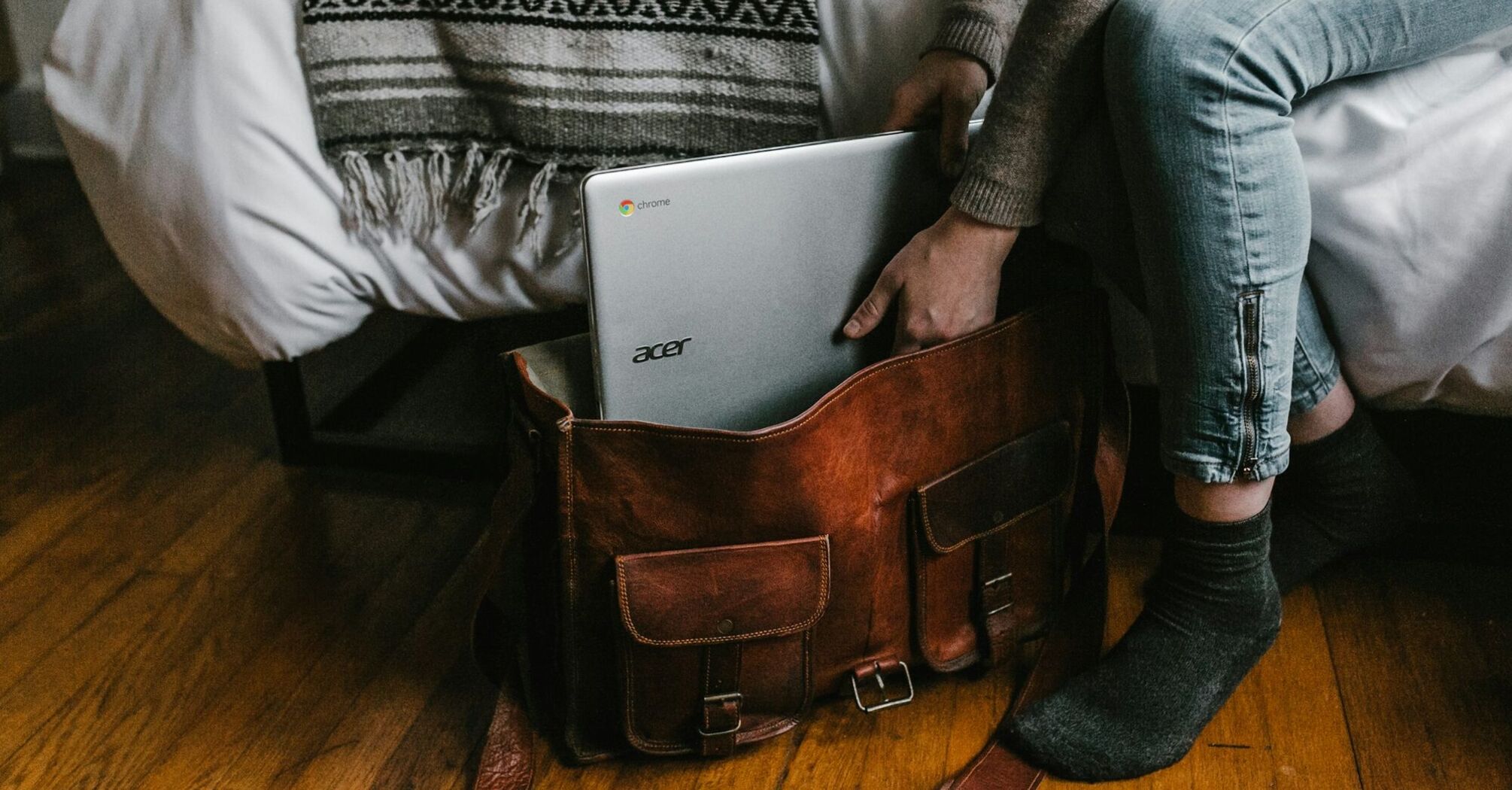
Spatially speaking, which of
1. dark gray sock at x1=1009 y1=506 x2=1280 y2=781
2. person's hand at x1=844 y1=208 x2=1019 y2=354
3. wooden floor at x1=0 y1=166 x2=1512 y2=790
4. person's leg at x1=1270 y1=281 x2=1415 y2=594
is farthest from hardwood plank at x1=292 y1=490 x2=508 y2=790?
person's leg at x1=1270 y1=281 x2=1415 y2=594

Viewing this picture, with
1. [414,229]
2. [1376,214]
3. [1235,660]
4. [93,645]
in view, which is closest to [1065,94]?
[1376,214]

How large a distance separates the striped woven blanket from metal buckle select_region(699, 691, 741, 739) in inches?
17.1

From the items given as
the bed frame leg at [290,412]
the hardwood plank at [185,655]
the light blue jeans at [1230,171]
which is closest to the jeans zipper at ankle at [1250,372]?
the light blue jeans at [1230,171]

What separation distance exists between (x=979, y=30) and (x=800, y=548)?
1.37 ft

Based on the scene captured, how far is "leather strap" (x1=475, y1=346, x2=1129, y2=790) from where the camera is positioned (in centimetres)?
81

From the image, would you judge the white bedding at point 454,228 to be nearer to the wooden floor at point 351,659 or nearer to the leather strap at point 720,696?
the wooden floor at point 351,659

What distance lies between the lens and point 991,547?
88 cm

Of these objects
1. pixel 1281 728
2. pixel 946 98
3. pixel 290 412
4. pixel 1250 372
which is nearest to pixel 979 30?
pixel 946 98

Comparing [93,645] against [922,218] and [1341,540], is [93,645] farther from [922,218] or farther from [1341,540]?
[1341,540]

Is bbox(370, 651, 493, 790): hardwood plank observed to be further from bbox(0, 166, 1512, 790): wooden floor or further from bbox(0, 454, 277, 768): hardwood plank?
bbox(0, 454, 277, 768): hardwood plank

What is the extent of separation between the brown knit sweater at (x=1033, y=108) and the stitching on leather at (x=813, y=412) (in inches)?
3.5

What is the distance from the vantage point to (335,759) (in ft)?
2.81

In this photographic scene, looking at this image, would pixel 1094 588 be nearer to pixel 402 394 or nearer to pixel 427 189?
pixel 427 189

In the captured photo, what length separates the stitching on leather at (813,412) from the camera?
28.8 inches
